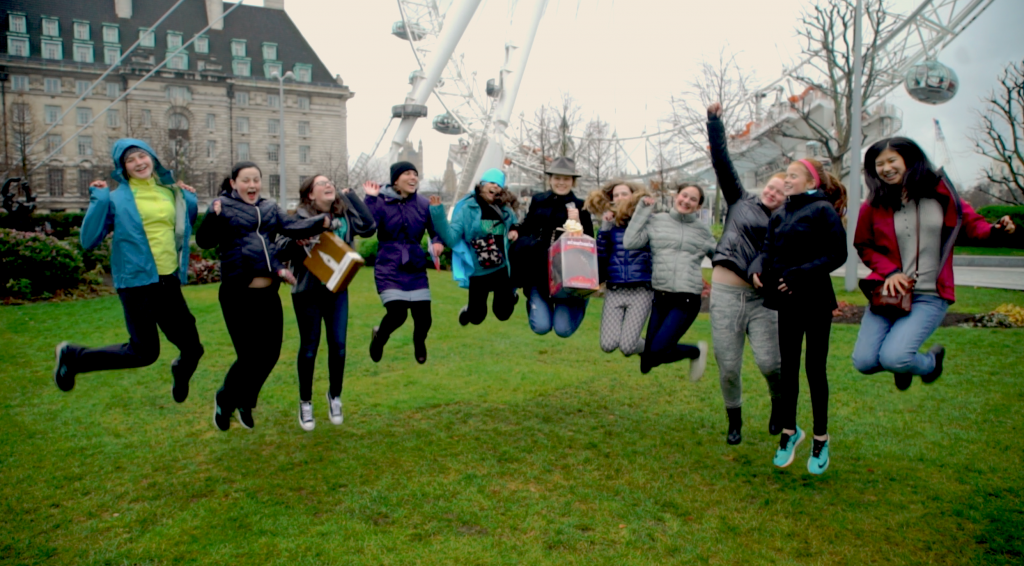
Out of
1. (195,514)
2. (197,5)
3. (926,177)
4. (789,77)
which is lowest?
(195,514)

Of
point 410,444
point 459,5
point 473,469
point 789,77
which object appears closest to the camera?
point 473,469

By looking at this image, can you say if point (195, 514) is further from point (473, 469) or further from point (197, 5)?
point (197, 5)

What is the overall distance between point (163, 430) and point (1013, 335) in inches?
555

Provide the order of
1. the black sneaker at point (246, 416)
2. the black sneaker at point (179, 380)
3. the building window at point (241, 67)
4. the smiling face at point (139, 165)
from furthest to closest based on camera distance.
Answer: the building window at point (241, 67) → the black sneaker at point (246, 416) → the black sneaker at point (179, 380) → the smiling face at point (139, 165)

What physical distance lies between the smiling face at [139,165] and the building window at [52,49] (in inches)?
2832

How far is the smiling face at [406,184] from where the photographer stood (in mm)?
7324

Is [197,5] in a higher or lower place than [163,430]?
higher

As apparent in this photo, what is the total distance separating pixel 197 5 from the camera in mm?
72000

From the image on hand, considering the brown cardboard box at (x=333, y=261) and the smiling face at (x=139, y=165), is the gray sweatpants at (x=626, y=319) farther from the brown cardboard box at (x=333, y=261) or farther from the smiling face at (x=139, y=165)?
→ the smiling face at (x=139, y=165)

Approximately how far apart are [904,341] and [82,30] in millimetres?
77978

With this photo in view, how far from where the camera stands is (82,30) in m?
67.4

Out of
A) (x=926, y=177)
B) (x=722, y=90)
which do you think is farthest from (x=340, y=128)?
(x=926, y=177)

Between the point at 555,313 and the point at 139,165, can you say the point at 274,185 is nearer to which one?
the point at 555,313

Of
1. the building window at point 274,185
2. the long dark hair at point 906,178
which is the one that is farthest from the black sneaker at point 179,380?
the building window at point 274,185
